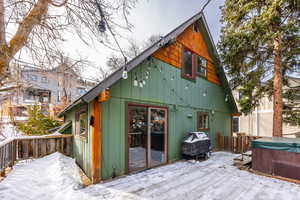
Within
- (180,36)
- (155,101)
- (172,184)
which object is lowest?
(172,184)

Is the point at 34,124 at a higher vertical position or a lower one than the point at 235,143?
higher

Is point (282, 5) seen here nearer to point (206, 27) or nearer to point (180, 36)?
point (206, 27)

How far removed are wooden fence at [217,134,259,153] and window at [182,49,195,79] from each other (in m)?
4.05

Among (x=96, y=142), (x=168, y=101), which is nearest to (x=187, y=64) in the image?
(x=168, y=101)

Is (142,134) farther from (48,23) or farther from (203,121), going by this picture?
(203,121)

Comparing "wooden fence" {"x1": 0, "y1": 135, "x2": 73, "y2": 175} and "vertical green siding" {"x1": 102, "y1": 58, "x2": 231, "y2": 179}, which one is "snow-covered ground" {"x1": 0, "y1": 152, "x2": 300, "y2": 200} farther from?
"vertical green siding" {"x1": 102, "y1": 58, "x2": 231, "y2": 179}

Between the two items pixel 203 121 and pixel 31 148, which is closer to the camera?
pixel 31 148

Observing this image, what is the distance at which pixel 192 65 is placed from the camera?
7121 millimetres

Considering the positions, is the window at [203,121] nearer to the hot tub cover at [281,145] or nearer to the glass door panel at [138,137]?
the hot tub cover at [281,145]

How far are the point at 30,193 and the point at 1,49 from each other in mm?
2885

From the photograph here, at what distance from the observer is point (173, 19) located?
671 cm

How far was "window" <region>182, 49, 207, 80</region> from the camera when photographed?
671 centimetres

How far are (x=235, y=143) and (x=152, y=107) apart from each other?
→ 5642mm

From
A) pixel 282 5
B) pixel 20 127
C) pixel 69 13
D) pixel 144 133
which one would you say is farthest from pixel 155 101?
pixel 20 127
